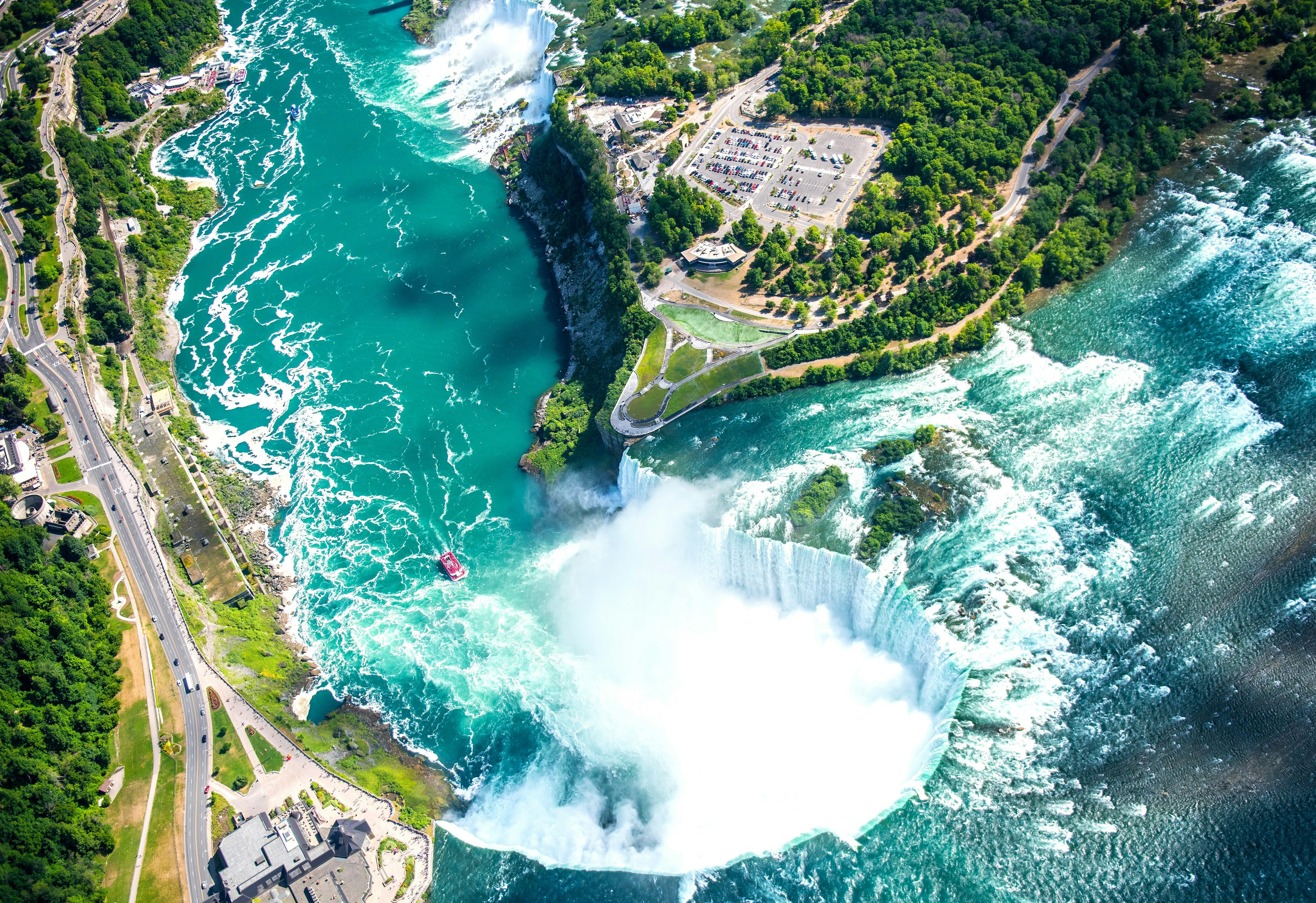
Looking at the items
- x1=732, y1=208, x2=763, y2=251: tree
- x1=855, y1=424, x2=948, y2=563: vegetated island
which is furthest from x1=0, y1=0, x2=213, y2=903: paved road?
x1=732, y1=208, x2=763, y2=251: tree

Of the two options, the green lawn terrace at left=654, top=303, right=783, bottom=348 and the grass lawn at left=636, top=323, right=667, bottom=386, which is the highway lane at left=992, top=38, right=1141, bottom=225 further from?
the grass lawn at left=636, top=323, right=667, bottom=386

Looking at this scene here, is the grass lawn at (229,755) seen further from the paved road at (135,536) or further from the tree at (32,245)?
the tree at (32,245)

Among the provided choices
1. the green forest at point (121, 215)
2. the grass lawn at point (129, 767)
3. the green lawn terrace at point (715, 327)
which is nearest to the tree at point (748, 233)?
the green lawn terrace at point (715, 327)

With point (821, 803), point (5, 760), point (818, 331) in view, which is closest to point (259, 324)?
point (5, 760)

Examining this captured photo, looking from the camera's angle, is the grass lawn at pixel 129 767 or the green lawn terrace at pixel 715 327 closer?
the grass lawn at pixel 129 767

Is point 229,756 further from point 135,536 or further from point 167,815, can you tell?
point 135,536

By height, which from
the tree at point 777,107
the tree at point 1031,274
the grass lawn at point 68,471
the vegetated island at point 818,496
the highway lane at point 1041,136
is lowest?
the tree at point 1031,274

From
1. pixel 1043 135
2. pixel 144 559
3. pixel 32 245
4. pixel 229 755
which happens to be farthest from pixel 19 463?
pixel 1043 135
